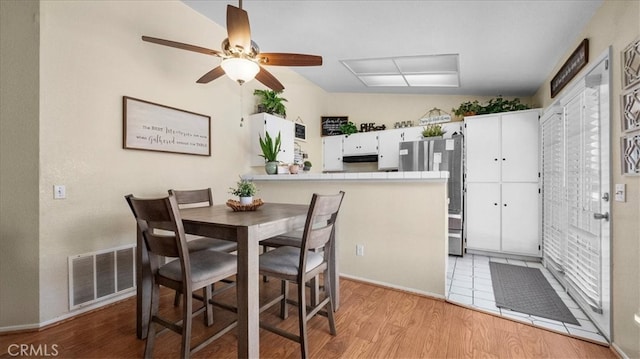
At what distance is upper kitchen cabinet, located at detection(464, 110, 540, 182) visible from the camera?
11.4 ft

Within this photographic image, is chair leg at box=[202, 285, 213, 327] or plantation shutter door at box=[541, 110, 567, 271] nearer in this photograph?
chair leg at box=[202, 285, 213, 327]

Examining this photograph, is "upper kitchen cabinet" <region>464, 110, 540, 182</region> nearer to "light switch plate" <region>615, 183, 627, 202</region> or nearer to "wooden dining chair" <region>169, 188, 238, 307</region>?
"light switch plate" <region>615, 183, 627, 202</region>

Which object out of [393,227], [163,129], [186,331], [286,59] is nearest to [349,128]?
[393,227]

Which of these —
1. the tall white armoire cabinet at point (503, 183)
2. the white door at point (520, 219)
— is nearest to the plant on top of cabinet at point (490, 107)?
the tall white armoire cabinet at point (503, 183)

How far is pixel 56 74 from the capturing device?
192 cm

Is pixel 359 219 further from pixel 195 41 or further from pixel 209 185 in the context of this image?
pixel 195 41

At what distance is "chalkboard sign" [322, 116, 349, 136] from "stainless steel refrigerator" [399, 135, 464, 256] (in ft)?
5.30

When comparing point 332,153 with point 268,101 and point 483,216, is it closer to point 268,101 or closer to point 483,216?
point 268,101

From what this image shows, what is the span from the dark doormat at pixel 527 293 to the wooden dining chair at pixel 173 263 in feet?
7.64

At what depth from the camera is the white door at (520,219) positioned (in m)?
3.46

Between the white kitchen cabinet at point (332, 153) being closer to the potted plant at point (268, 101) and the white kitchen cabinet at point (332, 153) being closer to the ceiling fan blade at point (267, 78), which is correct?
the potted plant at point (268, 101)

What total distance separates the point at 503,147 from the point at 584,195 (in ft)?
5.49

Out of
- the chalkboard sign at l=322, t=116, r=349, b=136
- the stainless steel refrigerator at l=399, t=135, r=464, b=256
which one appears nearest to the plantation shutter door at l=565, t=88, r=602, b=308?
the stainless steel refrigerator at l=399, t=135, r=464, b=256

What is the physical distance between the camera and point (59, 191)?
6.38 feet
